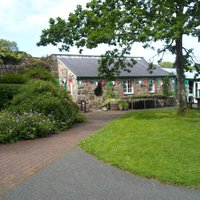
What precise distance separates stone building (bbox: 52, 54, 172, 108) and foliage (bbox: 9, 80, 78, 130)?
29.2 ft

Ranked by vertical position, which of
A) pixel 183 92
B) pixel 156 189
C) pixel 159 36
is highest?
pixel 159 36

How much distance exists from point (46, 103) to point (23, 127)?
2255 mm

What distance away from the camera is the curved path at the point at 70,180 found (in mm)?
4777

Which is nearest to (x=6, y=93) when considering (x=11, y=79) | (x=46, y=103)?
(x=11, y=79)

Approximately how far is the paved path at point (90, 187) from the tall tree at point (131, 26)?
709 cm

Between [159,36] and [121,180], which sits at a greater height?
[159,36]

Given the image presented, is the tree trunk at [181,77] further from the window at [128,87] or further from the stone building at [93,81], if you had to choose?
the window at [128,87]

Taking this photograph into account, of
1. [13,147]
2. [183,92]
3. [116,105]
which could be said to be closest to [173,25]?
[183,92]

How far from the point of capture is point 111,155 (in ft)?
23.6

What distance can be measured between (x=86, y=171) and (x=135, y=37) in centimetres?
761

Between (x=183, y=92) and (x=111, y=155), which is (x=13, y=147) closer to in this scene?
(x=111, y=155)

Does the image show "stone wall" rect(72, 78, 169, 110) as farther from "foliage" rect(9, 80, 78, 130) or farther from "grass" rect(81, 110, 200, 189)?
"grass" rect(81, 110, 200, 189)

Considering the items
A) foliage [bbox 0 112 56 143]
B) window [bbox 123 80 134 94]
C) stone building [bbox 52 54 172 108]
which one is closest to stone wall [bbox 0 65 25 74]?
stone building [bbox 52 54 172 108]

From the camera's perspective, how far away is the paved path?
4.73m
